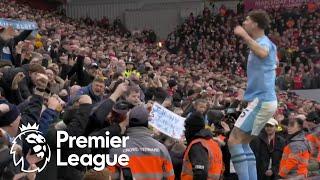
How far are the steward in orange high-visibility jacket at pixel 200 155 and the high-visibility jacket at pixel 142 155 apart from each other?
1.01 metres

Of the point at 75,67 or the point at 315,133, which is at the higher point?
the point at 75,67

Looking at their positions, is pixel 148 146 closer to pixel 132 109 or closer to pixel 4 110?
pixel 132 109

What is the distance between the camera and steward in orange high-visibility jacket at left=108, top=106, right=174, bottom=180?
5855mm

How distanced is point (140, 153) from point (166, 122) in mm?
1547

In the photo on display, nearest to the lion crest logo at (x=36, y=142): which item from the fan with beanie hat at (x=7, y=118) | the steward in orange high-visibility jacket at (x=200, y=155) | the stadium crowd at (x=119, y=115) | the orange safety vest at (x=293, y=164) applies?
the stadium crowd at (x=119, y=115)

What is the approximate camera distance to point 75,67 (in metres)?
10.1

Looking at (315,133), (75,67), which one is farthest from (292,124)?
(75,67)

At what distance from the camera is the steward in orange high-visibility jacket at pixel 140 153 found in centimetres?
586

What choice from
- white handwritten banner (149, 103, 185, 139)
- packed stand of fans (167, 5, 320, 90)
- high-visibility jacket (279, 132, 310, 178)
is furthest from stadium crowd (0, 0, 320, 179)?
packed stand of fans (167, 5, 320, 90)

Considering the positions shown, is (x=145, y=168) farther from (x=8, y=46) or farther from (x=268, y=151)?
(x=8, y=46)

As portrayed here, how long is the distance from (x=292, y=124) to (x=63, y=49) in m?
5.00

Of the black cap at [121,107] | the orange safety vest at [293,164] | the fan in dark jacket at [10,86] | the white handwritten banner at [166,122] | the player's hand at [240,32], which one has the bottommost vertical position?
the orange safety vest at [293,164]

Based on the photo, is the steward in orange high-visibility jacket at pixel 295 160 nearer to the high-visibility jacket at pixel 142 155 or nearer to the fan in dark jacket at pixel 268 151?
the fan in dark jacket at pixel 268 151

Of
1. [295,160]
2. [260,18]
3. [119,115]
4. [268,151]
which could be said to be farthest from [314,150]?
[119,115]
